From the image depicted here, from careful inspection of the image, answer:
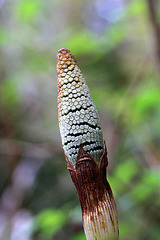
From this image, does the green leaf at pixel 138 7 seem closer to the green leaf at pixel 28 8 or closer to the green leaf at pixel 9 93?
the green leaf at pixel 28 8

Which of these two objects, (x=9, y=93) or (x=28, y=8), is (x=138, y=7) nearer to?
(x=28, y=8)

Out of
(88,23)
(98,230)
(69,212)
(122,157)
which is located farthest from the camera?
(88,23)

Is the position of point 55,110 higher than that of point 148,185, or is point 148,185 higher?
point 55,110

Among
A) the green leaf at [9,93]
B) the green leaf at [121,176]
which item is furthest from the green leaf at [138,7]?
the green leaf at [9,93]

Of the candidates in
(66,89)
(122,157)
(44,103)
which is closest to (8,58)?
(44,103)

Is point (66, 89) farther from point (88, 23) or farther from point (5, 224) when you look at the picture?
point (88, 23)

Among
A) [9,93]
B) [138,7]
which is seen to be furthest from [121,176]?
[9,93]

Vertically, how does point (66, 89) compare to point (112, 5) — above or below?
below
